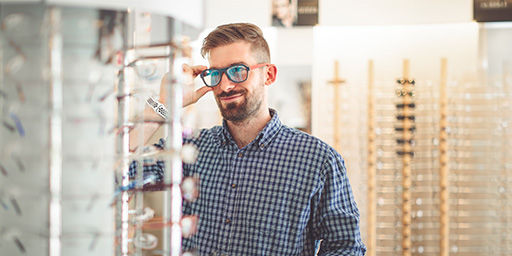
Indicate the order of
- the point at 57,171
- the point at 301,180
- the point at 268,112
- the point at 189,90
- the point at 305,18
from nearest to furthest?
1. the point at 57,171
2. the point at 189,90
3. the point at 301,180
4. the point at 268,112
5. the point at 305,18

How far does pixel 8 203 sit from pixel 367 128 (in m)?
3.50

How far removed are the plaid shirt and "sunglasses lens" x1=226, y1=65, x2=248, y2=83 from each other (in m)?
0.28

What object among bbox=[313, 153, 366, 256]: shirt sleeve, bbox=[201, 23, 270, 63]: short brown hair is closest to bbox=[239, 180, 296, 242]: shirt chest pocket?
bbox=[313, 153, 366, 256]: shirt sleeve

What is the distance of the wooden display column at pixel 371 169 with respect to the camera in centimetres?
388

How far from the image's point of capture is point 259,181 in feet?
5.62

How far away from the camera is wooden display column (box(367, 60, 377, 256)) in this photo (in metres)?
3.88

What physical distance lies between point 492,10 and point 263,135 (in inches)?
111

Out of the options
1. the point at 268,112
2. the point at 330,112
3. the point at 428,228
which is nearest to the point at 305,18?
the point at 330,112

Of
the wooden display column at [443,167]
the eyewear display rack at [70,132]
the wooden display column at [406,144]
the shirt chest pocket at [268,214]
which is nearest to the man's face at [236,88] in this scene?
the shirt chest pocket at [268,214]

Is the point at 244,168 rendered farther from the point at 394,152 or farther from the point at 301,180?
the point at 394,152

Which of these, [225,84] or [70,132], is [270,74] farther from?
[70,132]

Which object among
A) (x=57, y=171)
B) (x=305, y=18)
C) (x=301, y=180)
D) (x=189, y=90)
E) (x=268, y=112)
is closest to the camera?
(x=57, y=171)

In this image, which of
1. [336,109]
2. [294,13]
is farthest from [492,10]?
[294,13]

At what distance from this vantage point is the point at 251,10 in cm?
398
